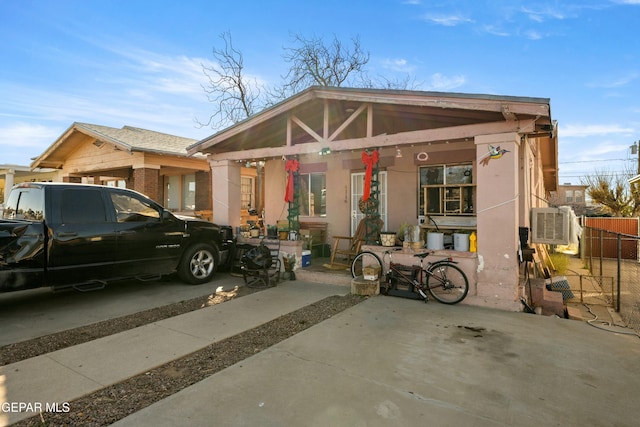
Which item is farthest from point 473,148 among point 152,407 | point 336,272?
point 152,407

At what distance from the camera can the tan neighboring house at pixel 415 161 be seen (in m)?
5.53

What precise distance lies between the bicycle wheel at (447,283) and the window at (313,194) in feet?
15.4

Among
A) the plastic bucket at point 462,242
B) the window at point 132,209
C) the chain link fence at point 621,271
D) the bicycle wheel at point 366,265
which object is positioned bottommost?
the chain link fence at point 621,271

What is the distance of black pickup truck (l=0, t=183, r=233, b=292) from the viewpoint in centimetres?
496

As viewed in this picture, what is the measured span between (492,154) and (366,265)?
10.2 feet

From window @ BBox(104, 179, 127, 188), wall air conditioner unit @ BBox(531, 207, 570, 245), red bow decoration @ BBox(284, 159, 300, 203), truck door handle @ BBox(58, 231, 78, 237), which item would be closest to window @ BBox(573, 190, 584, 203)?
wall air conditioner unit @ BBox(531, 207, 570, 245)

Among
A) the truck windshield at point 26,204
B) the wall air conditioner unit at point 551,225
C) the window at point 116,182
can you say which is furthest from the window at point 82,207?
the window at point 116,182

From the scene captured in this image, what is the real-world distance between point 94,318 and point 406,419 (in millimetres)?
4760

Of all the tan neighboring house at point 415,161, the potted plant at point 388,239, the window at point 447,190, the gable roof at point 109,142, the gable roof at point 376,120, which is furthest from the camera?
the gable roof at point 109,142

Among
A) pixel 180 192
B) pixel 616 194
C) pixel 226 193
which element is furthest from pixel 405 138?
pixel 616 194

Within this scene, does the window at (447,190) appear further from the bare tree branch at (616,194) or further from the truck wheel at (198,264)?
the bare tree branch at (616,194)

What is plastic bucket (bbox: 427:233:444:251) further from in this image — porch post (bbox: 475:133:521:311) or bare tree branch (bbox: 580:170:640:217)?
bare tree branch (bbox: 580:170:640:217)

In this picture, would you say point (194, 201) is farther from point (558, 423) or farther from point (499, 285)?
point (558, 423)

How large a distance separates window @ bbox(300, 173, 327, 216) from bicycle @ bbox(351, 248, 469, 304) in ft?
13.0
